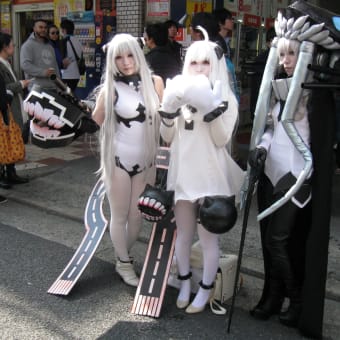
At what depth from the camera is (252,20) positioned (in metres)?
8.73

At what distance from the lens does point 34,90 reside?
3131 mm

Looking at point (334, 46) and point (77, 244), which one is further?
point (77, 244)

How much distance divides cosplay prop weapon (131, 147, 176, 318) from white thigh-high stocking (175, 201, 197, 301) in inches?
3.4

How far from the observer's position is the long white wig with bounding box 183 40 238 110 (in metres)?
2.70

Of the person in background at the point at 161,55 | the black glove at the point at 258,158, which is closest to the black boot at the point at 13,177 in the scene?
the person in background at the point at 161,55

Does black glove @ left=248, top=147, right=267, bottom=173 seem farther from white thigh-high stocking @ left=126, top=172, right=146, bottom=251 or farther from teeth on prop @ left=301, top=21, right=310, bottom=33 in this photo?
white thigh-high stocking @ left=126, top=172, right=146, bottom=251

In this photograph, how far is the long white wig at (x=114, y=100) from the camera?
298 centimetres

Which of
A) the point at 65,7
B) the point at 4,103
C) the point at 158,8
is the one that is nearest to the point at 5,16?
the point at 65,7

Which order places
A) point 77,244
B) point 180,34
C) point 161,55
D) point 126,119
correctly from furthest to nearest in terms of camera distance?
point 180,34 < point 161,55 < point 77,244 < point 126,119

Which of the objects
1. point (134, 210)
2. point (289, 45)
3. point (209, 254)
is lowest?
point (209, 254)

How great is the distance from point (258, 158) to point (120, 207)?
106 centimetres

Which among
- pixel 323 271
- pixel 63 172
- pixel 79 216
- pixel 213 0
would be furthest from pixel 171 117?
pixel 213 0

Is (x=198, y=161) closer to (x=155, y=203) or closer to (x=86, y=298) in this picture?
(x=155, y=203)

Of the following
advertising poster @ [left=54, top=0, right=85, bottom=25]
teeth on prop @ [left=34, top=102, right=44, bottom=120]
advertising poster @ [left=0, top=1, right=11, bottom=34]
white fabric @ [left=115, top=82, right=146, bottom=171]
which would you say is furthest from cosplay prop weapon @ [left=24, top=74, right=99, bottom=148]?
advertising poster @ [left=0, top=1, right=11, bottom=34]
